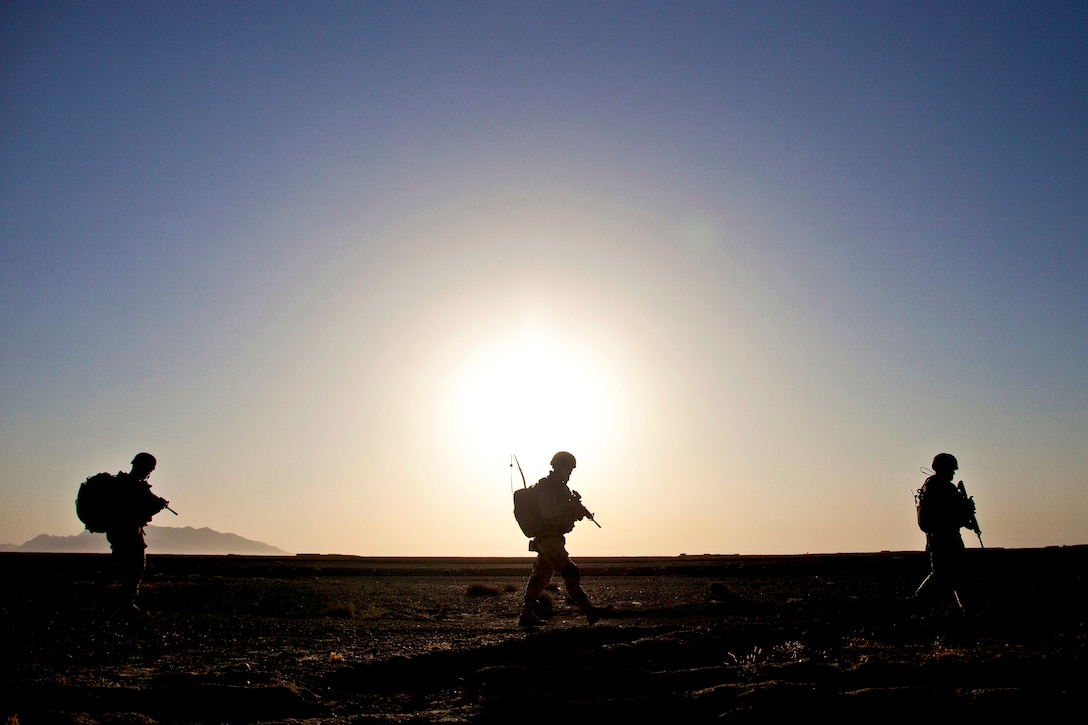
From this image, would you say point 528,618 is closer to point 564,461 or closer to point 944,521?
point 564,461

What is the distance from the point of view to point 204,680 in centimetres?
730

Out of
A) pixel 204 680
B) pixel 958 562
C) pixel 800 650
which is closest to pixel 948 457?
pixel 958 562

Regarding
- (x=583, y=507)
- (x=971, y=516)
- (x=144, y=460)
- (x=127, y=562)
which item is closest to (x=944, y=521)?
(x=971, y=516)

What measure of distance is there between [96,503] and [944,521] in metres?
14.2

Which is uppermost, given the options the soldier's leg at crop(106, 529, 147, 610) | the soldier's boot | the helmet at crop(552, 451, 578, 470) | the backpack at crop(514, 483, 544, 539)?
the helmet at crop(552, 451, 578, 470)

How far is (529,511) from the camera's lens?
43.6 ft

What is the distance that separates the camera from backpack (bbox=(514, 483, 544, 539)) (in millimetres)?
13195

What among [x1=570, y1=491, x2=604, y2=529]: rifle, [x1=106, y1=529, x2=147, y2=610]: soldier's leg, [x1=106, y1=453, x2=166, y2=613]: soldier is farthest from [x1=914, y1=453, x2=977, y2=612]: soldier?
[x1=106, y1=529, x2=147, y2=610]: soldier's leg

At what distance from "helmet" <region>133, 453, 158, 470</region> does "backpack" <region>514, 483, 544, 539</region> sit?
716 centimetres

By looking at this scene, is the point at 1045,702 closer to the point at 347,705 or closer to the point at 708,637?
the point at 708,637

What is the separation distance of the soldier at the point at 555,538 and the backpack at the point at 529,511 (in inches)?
3.0

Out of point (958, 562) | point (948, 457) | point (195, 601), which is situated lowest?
point (195, 601)

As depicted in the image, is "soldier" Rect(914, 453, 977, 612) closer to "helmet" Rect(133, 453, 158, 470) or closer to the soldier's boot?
the soldier's boot

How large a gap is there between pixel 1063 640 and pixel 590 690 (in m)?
5.26
